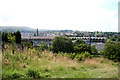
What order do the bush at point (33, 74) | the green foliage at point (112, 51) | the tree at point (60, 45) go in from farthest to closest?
1. the tree at point (60, 45)
2. the green foliage at point (112, 51)
3. the bush at point (33, 74)

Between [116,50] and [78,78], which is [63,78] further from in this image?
[116,50]

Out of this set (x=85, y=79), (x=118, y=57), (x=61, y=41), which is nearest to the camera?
(x=85, y=79)

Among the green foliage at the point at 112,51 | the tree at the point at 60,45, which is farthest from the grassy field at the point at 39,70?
the tree at the point at 60,45

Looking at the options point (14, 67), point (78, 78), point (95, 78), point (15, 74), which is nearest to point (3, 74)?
point (15, 74)

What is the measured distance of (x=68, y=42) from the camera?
12539 mm

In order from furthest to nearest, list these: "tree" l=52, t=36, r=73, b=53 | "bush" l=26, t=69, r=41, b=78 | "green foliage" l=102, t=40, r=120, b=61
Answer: "tree" l=52, t=36, r=73, b=53 < "green foliage" l=102, t=40, r=120, b=61 < "bush" l=26, t=69, r=41, b=78

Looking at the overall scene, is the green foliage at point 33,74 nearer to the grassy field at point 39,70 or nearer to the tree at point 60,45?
the grassy field at point 39,70

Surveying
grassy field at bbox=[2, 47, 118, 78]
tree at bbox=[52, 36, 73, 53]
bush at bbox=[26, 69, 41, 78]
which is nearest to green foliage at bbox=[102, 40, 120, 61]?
tree at bbox=[52, 36, 73, 53]

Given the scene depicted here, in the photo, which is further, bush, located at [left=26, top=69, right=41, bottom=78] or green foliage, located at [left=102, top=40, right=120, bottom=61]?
green foliage, located at [left=102, top=40, right=120, bottom=61]

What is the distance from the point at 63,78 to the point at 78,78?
0.43 metres

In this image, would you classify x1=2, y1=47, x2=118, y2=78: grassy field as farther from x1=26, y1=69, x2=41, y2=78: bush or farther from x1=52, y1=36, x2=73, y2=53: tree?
x1=52, y1=36, x2=73, y2=53: tree

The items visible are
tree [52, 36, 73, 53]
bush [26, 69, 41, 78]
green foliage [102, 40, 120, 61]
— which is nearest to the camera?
bush [26, 69, 41, 78]

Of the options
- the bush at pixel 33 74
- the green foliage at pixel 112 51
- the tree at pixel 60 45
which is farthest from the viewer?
the tree at pixel 60 45

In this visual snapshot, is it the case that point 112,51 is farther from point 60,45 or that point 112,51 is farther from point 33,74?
point 33,74
